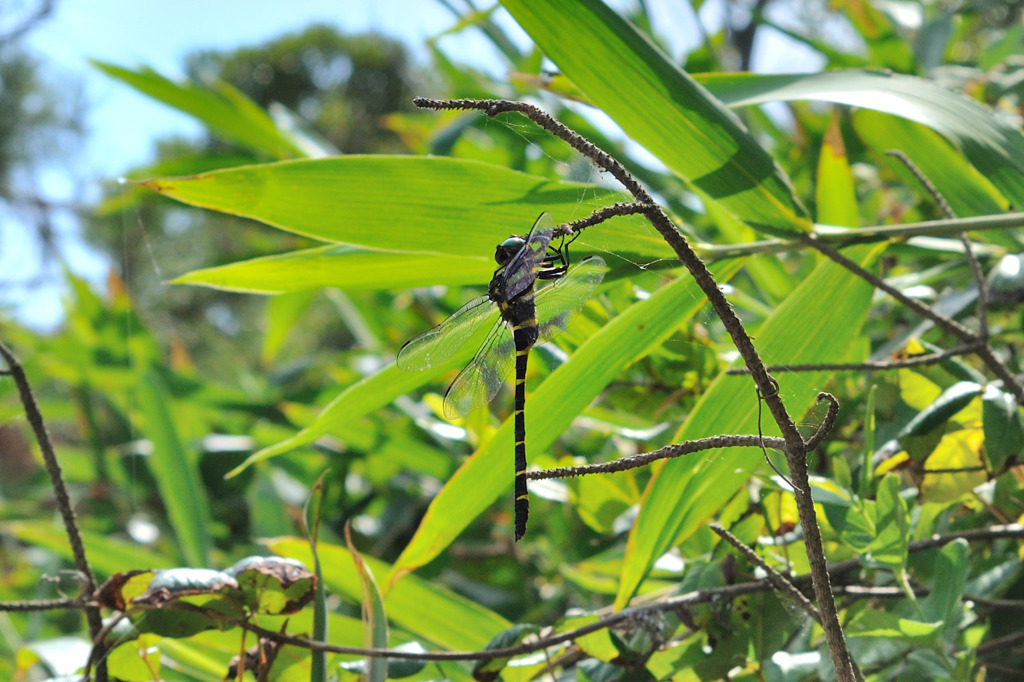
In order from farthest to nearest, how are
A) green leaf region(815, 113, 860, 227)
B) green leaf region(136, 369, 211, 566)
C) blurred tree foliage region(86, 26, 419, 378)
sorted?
blurred tree foliage region(86, 26, 419, 378) < green leaf region(136, 369, 211, 566) < green leaf region(815, 113, 860, 227)

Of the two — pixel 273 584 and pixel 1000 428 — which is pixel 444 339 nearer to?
pixel 273 584

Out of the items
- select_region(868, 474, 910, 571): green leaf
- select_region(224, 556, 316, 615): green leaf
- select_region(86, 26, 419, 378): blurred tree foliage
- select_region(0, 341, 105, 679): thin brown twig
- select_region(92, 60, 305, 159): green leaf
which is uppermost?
select_region(86, 26, 419, 378): blurred tree foliage

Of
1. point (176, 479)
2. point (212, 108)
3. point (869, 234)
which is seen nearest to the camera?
point (869, 234)

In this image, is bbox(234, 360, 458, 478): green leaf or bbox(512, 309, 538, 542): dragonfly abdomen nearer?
bbox(512, 309, 538, 542): dragonfly abdomen

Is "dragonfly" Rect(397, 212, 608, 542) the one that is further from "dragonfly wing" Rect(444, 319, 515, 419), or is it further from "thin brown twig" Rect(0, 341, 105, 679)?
"thin brown twig" Rect(0, 341, 105, 679)

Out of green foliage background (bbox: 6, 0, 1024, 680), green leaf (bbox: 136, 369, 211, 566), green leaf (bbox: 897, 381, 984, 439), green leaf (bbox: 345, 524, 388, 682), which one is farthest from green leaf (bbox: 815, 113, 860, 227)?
green leaf (bbox: 136, 369, 211, 566)

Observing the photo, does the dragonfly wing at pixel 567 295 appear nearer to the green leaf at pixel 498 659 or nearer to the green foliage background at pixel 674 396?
the green foliage background at pixel 674 396

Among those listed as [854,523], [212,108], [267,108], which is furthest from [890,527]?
[267,108]
